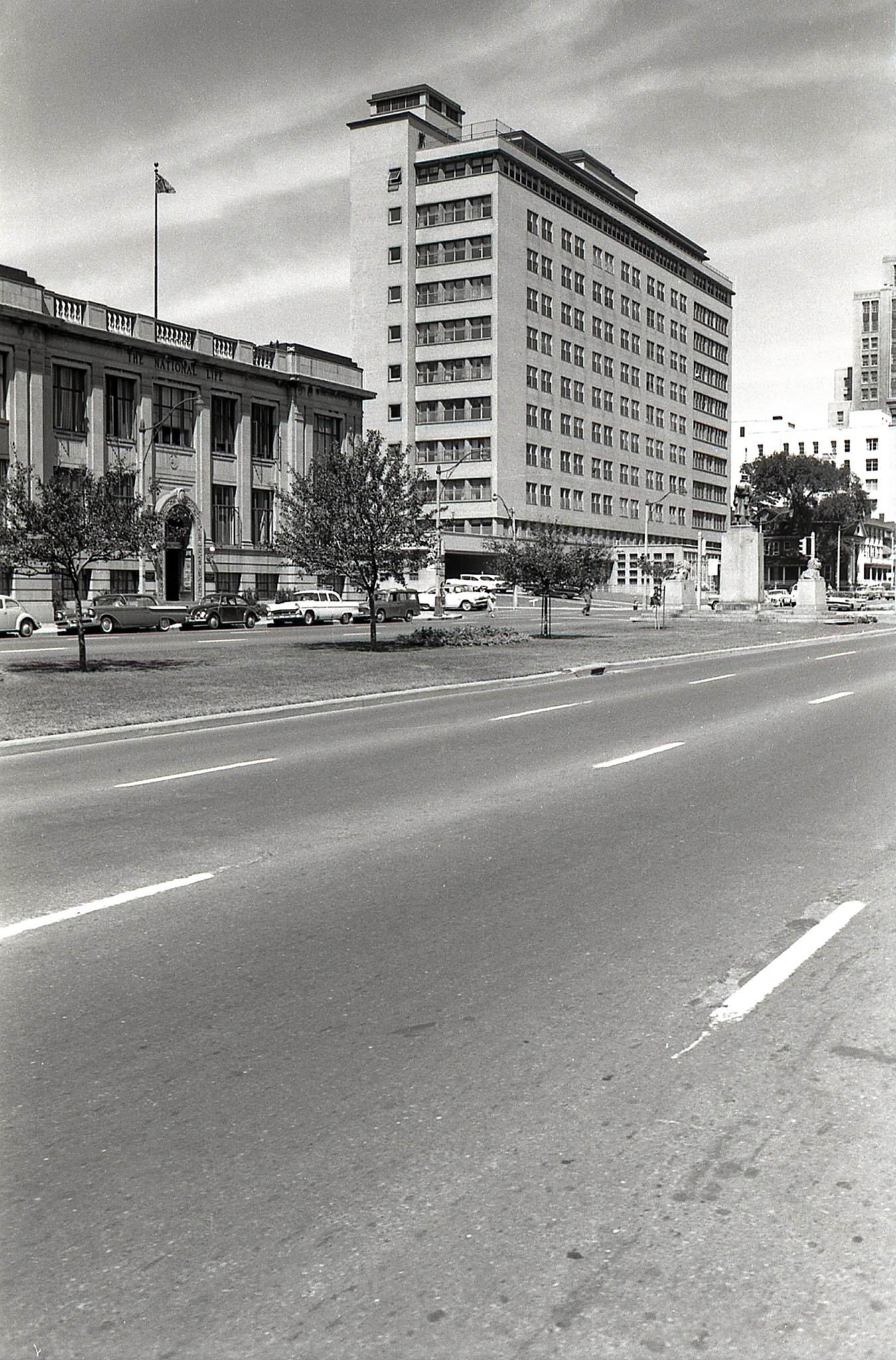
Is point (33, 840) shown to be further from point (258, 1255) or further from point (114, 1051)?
point (258, 1255)

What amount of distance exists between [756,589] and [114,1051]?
70865 millimetres

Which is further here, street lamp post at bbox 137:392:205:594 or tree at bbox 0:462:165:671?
street lamp post at bbox 137:392:205:594

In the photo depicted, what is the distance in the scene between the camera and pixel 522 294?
100m

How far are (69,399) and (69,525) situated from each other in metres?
33.9

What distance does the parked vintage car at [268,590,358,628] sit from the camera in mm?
56312

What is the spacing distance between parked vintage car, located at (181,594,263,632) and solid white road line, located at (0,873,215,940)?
43944 mm

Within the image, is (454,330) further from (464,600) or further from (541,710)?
(541,710)

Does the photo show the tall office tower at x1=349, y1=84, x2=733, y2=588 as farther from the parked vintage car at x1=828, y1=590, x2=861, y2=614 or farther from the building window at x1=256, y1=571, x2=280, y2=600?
the building window at x1=256, y1=571, x2=280, y2=600

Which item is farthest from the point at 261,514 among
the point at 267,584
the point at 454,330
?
the point at 454,330

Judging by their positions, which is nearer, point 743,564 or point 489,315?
point 743,564

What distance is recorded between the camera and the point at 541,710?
63.4ft

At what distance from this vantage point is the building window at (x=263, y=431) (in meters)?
68.8

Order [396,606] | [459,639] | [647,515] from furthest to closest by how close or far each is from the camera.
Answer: [647,515], [396,606], [459,639]

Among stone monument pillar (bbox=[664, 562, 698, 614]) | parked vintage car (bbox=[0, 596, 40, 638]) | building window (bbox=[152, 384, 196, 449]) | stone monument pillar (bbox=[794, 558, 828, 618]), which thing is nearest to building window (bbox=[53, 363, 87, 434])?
building window (bbox=[152, 384, 196, 449])
